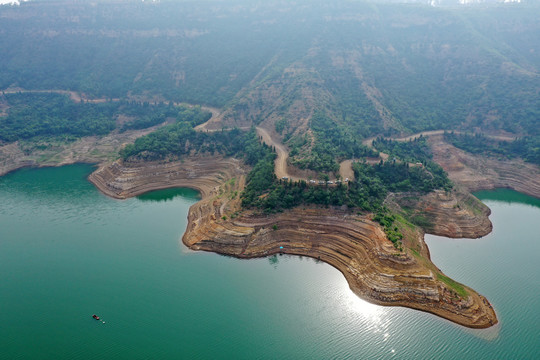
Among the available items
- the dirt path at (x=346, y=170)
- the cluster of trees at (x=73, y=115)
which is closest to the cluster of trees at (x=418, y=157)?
the dirt path at (x=346, y=170)

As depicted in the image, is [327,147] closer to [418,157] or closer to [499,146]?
[418,157]

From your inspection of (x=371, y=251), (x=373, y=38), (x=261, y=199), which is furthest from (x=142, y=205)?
(x=373, y=38)

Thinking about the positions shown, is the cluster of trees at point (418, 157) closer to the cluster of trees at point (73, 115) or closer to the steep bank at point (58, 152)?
the cluster of trees at point (73, 115)

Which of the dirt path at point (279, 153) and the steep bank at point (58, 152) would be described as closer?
the dirt path at point (279, 153)

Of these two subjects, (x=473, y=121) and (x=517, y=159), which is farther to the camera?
(x=473, y=121)

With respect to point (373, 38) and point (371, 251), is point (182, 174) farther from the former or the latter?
point (373, 38)
